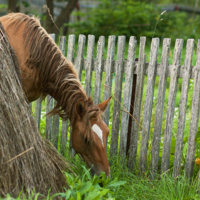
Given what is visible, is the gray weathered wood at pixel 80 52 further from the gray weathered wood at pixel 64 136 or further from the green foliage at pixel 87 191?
the green foliage at pixel 87 191

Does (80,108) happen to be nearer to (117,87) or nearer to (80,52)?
(117,87)

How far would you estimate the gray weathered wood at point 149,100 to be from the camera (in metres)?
3.36

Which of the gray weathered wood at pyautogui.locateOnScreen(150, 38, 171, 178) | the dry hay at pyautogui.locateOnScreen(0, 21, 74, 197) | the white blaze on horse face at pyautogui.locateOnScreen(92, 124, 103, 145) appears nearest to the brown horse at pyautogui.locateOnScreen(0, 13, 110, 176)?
the white blaze on horse face at pyautogui.locateOnScreen(92, 124, 103, 145)

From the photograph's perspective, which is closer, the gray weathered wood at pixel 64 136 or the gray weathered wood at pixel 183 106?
the gray weathered wood at pixel 183 106

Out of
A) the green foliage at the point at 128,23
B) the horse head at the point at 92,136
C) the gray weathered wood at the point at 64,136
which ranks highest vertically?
the green foliage at the point at 128,23

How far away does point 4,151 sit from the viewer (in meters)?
2.22

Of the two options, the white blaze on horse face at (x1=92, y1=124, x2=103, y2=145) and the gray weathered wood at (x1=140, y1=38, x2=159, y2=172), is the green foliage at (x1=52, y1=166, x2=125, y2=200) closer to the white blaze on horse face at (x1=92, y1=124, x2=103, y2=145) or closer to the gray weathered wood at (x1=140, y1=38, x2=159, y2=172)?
the white blaze on horse face at (x1=92, y1=124, x2=103, y2=145)

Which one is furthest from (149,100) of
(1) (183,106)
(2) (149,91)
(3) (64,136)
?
(3) (64,136)

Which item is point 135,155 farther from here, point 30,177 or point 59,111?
point 30,177

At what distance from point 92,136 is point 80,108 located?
31 cm

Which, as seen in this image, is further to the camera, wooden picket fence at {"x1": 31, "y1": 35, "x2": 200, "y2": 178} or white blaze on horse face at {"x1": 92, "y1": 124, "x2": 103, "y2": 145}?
wooden picket fence at {"x1": 31, "y1": 35, "x2": 200, "y2": 178}

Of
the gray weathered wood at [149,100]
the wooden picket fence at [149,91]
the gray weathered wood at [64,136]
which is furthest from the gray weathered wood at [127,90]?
the gray weathered wood at [64,136]

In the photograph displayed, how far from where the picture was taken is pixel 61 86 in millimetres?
3023

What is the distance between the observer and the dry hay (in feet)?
7.31
